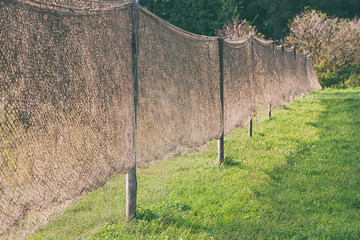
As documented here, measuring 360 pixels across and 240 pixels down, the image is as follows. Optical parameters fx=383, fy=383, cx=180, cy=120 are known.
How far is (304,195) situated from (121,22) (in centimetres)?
313

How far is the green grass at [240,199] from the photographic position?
3.74m

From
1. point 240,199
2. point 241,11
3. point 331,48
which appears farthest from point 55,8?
point 241,11

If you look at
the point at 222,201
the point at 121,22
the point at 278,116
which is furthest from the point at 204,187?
the point at 278,116

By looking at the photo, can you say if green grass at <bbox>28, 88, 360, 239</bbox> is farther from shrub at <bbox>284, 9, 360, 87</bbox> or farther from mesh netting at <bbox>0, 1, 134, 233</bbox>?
shrub at <bbox>284, 9, 360, 87</bbox>

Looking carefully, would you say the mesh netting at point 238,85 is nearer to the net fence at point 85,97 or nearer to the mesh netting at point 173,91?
the mesh netting at point 173,91

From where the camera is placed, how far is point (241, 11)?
35.4 metres

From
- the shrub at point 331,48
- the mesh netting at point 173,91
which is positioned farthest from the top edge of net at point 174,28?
the shrub at point 331,48

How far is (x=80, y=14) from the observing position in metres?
2.91

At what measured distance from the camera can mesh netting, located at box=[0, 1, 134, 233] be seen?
231 centimetres

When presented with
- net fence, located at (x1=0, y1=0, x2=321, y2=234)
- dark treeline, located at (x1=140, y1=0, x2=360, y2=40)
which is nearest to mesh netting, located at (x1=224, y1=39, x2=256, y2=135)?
net fence, located at (x1=0, y1=0, x2=321, y2=234)

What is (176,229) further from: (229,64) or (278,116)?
(278,116)

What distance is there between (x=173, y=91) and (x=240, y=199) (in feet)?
5.15

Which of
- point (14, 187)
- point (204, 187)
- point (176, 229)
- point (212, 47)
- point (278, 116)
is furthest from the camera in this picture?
point (278, 116)

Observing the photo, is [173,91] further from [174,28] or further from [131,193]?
[131,193]
